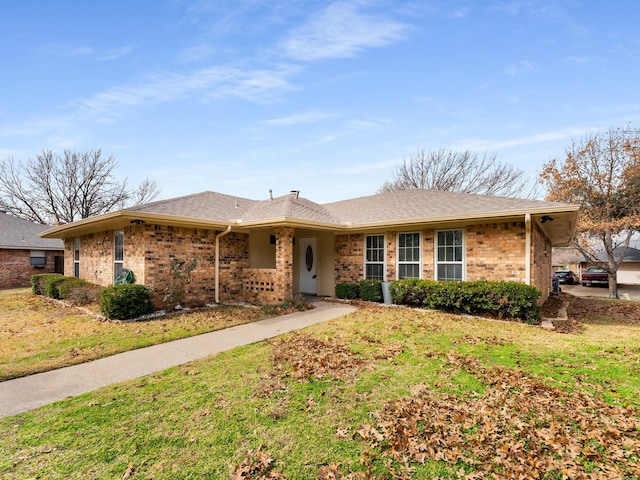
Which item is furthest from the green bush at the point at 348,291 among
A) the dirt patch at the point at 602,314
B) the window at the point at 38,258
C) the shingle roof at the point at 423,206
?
the window at the point at 38,258

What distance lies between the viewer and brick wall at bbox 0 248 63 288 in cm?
1806

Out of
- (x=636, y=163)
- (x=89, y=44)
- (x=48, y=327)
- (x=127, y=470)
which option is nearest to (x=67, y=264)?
(x=48, y=327)

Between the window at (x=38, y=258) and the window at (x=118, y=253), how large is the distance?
13.2 m

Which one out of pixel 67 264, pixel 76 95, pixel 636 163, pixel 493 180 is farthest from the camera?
pixel 493 180

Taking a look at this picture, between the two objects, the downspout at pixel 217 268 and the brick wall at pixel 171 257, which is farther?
the downspout at pixel 217 268

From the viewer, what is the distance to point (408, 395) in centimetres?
387

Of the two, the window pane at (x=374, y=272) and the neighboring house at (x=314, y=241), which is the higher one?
the neighboring house at (x=314, y=241)

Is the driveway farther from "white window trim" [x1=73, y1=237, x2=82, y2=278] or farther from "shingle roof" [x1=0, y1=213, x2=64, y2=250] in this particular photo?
"shingle roof" [x1=0, y1=213, x2=64, y2=250]

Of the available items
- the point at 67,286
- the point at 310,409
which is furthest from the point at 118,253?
the point at 310,409

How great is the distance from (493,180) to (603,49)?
723 inches

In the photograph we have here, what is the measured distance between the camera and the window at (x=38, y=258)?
19.3 metres

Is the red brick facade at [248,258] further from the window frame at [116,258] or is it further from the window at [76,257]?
the window at [76,257]

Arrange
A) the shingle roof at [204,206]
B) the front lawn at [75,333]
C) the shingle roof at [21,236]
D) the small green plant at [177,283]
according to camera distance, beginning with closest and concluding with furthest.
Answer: the front lawn at [75,333] → the small green plant at [177,283] → the shingle roof at [204,206] → the shingle roof at [21,236]

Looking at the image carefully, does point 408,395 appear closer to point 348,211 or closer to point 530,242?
point 530,242
